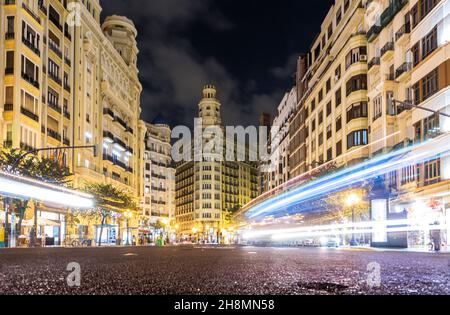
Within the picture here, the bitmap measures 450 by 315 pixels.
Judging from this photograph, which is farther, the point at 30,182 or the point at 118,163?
the point at 118,163

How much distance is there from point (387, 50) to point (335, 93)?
1607 cm

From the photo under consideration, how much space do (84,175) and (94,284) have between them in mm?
60035

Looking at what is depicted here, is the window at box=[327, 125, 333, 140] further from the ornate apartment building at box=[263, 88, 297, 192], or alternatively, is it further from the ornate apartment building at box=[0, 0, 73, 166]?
the ornate apartment building at box=[0, 0, 73, 166]

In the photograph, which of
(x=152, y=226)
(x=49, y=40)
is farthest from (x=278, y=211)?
(x=152, y=226)

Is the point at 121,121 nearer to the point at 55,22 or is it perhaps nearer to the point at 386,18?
the point at 55,22

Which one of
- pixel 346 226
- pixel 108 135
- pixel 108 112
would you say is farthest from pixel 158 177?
pixel 346 226

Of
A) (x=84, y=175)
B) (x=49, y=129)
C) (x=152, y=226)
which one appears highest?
(x=49, y=129)

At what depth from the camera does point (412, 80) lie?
39.2 m

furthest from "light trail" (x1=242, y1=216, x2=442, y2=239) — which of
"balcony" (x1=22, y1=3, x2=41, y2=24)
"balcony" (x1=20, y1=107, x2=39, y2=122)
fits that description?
"balcony" (x1=22, y1=3, x2=41, y2=24)

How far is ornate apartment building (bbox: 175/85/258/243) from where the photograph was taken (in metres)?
171

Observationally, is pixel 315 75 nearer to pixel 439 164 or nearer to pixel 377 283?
pixel 439 164

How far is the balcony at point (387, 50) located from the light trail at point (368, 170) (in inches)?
392

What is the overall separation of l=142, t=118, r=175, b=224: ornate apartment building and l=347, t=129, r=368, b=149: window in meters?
86.9

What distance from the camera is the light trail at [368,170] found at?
115 feet
